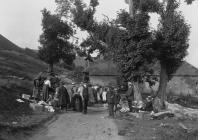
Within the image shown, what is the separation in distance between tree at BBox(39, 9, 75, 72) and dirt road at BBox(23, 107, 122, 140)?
28435 millimetres

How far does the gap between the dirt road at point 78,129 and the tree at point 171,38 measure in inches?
576

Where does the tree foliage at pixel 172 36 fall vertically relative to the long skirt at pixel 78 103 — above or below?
above

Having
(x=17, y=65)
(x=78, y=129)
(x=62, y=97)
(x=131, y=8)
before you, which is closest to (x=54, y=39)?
(x=17, y=65)

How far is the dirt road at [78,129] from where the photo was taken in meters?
17.4

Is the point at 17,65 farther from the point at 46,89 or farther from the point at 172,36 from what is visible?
the point at 46,89

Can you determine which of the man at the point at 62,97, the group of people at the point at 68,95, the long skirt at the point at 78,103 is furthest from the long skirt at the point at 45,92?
the long skirt at the point at 78,103

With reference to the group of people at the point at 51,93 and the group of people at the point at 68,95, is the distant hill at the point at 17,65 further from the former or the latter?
the group of people at the point at 68,95

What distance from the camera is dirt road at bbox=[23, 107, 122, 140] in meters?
17.4

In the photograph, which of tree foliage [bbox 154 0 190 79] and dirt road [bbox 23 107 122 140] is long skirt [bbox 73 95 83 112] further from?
tree foliage [bbox 154 0 190 79]

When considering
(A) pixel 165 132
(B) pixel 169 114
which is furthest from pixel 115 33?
(A) pixel 165 132

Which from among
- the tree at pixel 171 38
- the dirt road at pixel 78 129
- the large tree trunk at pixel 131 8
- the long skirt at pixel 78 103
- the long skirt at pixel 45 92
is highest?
the large tree trunk at pixel 131 8

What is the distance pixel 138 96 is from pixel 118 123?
13.6m

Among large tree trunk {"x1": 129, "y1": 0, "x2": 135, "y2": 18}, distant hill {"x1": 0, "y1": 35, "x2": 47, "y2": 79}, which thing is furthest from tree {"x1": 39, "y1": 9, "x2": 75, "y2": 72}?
large tree trunk {"x1": 129, "y1": 0, "x2": 135, "y2": 18}

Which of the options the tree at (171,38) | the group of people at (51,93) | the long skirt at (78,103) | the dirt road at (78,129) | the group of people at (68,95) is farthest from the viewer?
the tree at (171,38)
